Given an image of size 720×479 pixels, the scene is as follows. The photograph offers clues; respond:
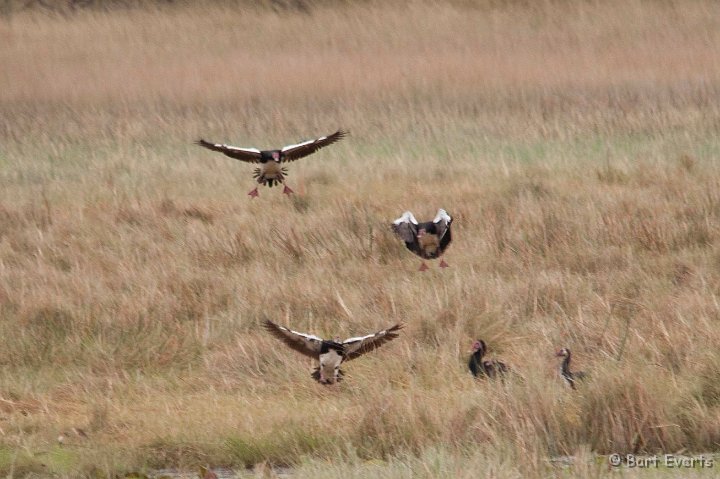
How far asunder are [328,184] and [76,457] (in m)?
6.93

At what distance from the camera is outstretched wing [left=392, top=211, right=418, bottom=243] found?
6.80 metres

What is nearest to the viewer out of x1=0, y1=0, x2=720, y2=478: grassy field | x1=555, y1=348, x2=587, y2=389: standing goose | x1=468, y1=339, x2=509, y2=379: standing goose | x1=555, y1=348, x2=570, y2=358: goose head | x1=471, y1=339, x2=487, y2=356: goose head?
x1=0, y1=0, x2=720, y2=478: grassy field

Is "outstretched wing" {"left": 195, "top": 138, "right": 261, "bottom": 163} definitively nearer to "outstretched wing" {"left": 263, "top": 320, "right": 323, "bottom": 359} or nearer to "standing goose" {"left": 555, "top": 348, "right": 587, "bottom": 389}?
"outstretched wing" {"left": 263, "top": 320, "right": 323, "bottom": 359}

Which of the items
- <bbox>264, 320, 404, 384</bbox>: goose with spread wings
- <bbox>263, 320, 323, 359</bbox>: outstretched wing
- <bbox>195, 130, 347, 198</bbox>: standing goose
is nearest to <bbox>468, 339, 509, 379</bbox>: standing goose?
<bbox>264, 320, 404, 384</bbox>: goose with spread wings

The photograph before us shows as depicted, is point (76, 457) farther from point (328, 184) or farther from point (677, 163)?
point (677, 163)

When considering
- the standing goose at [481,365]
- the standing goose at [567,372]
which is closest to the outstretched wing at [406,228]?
the standing goose at [481,365]

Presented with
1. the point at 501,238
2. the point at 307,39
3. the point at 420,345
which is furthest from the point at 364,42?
the point at 420,345

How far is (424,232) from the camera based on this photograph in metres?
6.96

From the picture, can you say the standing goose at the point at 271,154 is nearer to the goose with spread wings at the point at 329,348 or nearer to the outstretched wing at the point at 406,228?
the goose with spread wings at the point at 329,348

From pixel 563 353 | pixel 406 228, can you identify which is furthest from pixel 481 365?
pixel 406 228

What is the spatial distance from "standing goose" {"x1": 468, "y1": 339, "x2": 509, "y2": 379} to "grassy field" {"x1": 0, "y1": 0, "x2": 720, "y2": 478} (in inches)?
3.7

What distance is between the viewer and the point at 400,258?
8836 mm

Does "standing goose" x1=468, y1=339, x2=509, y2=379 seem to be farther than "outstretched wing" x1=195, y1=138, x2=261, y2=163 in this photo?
Yes

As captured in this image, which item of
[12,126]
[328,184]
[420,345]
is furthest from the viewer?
[12,126]
